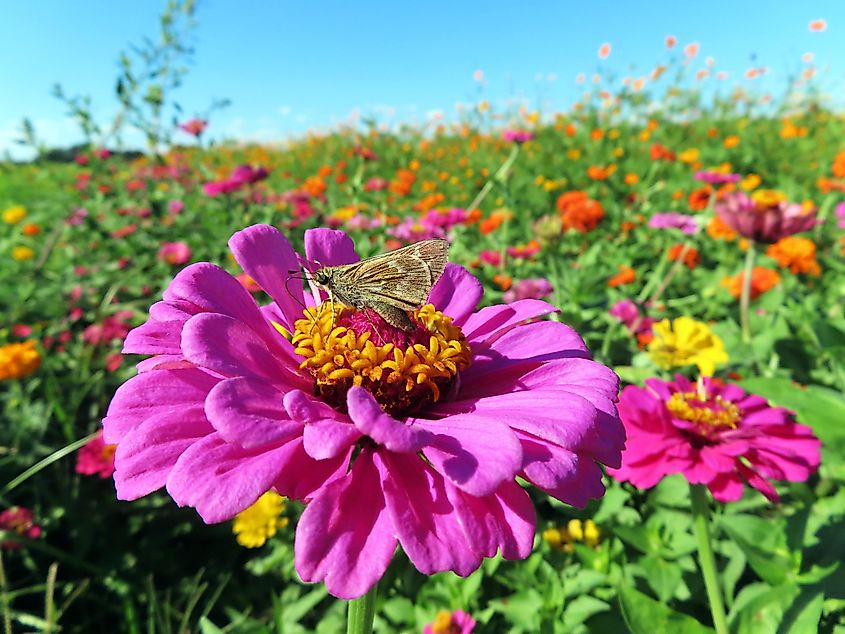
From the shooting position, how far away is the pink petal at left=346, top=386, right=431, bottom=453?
1.71 ft

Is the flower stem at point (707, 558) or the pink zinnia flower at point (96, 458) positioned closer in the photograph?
the flower stem at point (707, 558)

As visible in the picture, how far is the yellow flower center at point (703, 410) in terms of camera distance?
1.19 metres

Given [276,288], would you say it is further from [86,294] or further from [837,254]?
[837,254]

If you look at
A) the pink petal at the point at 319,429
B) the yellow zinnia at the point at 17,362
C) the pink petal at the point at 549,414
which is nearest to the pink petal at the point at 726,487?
the pink petal at the point at 549,414

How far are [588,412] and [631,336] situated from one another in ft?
5.73

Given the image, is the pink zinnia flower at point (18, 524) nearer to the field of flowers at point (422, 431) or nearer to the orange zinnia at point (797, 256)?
the field of flowers at point (422, 431)

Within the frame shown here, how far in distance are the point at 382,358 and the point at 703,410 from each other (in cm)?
84

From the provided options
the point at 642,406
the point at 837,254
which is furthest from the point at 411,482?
the point at 837,254

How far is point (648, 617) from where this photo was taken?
3.15ft

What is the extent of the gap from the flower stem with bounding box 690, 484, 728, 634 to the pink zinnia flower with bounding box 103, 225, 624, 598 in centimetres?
52

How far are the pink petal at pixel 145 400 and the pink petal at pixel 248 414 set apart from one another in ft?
0.28

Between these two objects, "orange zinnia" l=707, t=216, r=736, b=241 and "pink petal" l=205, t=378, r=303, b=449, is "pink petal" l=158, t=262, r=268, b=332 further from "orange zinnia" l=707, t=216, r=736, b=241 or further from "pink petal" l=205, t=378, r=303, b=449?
"orange zinnia" l=707, t=216, r=736, b=241

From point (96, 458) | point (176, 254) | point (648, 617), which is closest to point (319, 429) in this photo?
point (648, 617)

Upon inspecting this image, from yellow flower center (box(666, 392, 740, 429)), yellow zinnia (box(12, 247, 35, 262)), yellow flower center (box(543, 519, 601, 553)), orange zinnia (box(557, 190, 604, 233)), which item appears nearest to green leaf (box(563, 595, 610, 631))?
yellow flower center (box(543, 519, 601, 553))
